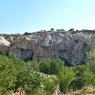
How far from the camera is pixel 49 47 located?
5630 inches

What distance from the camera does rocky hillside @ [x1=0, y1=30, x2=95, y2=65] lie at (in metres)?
141

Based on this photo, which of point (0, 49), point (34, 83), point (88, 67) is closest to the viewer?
point (34, 83)

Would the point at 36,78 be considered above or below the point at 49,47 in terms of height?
above

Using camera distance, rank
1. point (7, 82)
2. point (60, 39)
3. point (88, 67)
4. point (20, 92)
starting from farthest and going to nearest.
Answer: point (60, 39)
point (88, 67)
point (20, 92)
point (7, 82)

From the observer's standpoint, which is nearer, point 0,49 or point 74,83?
point 74,83

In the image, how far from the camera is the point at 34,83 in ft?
186

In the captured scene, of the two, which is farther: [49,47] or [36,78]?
[49,47]

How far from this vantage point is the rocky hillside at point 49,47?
141375 mm

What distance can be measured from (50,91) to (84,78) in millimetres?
26034

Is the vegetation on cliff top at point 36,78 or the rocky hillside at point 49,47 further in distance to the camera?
the rocky hillside at point 49,47

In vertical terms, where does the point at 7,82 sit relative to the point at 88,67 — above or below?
above

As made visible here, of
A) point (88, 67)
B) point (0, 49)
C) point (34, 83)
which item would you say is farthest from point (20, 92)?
point (0, 49)

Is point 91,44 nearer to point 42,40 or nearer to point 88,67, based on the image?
point 42,40

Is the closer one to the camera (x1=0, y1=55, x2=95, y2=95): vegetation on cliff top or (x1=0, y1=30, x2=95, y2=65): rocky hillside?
(x1=0, y1=55, x2=95, y2=95): vegetation on cliff top
